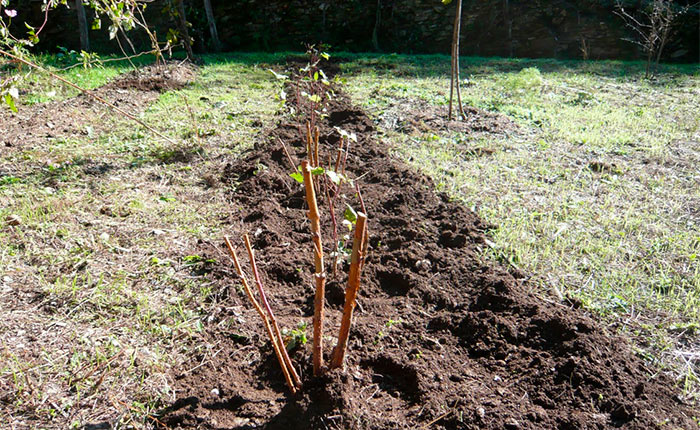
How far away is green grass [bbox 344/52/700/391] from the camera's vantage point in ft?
8.89

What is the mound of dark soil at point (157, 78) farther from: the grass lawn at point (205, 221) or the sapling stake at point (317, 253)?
the sapling stake at point (317, 253)

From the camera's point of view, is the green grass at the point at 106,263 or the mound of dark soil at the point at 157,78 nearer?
the green grass at the point at 106,263

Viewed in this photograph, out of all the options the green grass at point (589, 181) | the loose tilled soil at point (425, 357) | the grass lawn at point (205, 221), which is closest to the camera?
the loose tilled soil at point (425, 357)

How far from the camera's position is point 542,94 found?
273 inches

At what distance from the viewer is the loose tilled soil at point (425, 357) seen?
191 centimetres

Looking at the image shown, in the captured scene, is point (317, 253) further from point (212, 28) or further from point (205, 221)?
point (212, 28)

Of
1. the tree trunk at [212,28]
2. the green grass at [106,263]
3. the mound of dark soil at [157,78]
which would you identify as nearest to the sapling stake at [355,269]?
the green grass at [106,263]

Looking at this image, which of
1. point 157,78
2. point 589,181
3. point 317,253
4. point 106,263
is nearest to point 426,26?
point 157,78

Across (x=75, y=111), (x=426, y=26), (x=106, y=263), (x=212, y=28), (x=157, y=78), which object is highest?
(x=426, y=26)

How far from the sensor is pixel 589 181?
4102 mm

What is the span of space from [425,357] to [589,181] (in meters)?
2.68

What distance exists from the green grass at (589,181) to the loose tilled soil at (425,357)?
27 cm

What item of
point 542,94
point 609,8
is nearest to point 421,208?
point 542,94

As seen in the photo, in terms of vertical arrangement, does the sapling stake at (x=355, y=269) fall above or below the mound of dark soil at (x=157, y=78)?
below
